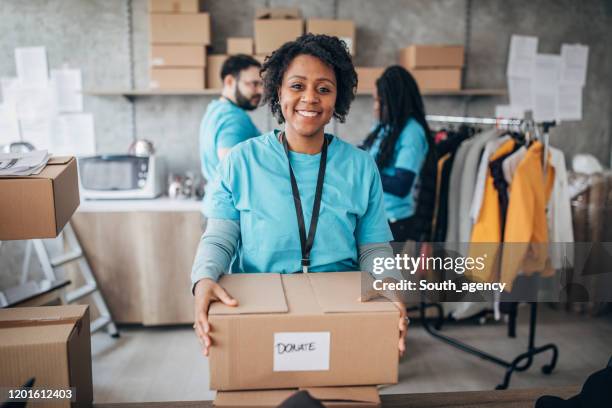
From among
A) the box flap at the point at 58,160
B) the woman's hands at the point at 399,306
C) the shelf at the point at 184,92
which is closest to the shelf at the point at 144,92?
the shelf at the point at 184,92

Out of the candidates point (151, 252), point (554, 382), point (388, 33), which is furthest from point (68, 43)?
point (554, 382)

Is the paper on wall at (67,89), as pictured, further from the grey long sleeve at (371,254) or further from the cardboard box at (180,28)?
the grey long sleeve at (371,254)

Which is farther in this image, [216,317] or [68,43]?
[68,43]

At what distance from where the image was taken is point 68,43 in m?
3.33

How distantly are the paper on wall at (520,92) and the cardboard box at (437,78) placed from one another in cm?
72

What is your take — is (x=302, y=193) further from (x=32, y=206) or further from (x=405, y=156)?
(x=405, y=156)

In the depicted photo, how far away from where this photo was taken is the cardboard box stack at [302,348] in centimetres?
84

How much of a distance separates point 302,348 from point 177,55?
8.53 feet

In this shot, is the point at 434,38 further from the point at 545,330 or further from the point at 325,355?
the point at 325,355

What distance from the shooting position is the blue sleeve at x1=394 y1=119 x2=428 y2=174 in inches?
93.4

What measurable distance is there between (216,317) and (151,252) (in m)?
2.17

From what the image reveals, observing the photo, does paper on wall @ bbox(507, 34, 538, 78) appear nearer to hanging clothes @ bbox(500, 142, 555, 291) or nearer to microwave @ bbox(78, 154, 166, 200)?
hanging clothes @ bbox(500, 142, 555, 291)

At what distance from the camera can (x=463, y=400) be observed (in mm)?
1121

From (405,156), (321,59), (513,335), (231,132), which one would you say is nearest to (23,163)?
(321,59)
